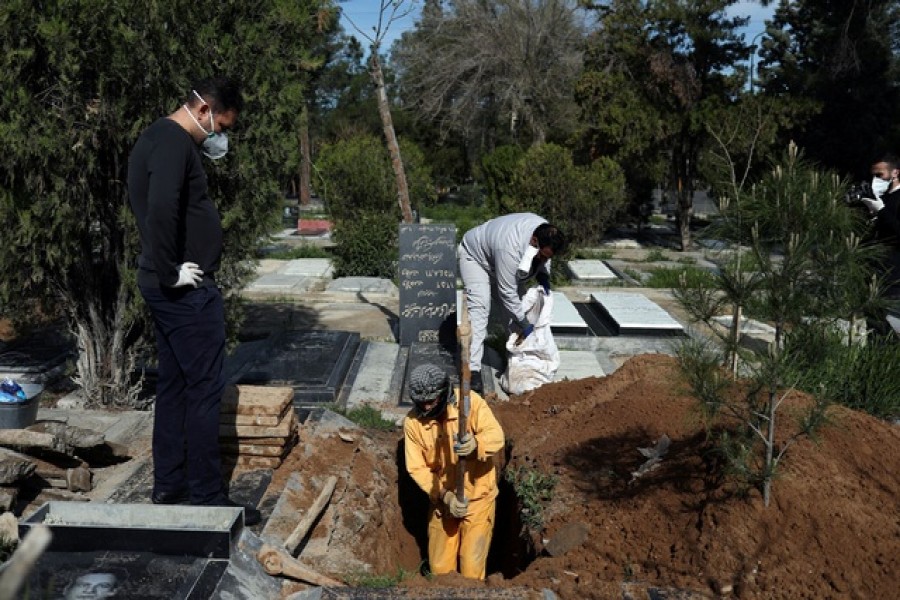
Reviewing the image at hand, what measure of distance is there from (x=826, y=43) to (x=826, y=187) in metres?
20.6

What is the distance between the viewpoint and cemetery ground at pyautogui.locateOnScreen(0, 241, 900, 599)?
370cm

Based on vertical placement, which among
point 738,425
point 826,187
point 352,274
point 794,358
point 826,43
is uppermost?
point 826,43

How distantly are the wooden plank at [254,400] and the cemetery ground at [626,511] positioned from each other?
335mm

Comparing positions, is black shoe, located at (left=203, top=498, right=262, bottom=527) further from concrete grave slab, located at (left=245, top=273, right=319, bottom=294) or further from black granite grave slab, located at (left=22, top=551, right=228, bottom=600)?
concrete grave slab, located at (left=245, top=273, right=319, bottom=294)

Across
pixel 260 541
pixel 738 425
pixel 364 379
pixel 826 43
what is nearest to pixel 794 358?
pixel 738 425

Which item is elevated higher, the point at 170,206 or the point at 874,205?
the point at 170,206

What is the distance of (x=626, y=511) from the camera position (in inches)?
177

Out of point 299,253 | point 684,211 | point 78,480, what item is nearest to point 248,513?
point 78,480

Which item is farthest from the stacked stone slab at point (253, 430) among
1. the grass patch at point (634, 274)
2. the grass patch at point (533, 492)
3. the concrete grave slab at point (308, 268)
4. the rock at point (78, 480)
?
the grass patch at point (634, 274)

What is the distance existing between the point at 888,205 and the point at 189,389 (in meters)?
5.68

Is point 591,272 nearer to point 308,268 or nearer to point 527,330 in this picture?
point 308,268

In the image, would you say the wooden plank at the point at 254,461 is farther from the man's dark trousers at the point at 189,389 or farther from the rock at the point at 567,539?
the rock at the point at 567,539

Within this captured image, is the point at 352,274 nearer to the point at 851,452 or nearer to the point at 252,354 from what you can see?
the point at 252,354

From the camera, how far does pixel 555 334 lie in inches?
374
